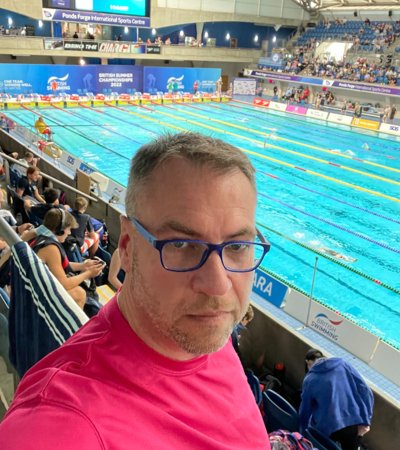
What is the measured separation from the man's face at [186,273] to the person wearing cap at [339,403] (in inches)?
92.5

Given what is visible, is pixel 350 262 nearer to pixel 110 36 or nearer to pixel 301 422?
pixel 301 422

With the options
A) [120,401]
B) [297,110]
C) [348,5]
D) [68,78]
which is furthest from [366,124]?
[120,401]

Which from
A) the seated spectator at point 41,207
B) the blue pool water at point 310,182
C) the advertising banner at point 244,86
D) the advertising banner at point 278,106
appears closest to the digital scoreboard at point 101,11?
the blue pool water at point 310,182

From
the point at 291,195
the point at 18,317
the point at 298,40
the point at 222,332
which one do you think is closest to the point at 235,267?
the point at 222,332

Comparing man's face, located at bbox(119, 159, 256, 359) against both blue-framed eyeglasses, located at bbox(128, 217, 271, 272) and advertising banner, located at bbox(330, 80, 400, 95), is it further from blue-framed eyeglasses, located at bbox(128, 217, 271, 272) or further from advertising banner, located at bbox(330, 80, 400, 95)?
advertising banner, located at bbox(330, 80, 400, 95)

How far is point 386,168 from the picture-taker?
590 inches

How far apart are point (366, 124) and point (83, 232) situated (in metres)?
19.6

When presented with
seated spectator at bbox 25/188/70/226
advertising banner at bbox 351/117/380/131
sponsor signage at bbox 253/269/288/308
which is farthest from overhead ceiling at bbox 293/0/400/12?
seated spectator at bbox 25/188/70/226

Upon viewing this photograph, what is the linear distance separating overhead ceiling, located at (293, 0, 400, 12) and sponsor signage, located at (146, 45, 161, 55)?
46.7ft

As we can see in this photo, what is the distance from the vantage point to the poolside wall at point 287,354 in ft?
12.1

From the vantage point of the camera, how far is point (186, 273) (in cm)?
103

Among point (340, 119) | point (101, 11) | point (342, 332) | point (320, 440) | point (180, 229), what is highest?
point (101, 11)

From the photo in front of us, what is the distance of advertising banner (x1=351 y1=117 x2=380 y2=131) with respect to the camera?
21.3 m

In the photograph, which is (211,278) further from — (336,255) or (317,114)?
(317,114)
